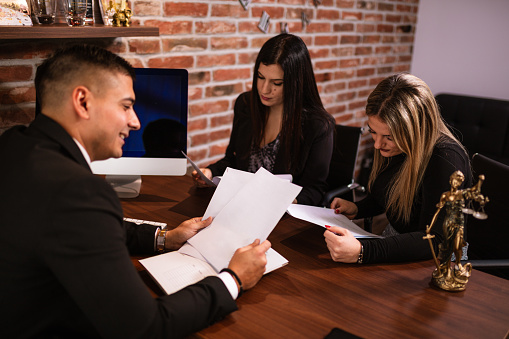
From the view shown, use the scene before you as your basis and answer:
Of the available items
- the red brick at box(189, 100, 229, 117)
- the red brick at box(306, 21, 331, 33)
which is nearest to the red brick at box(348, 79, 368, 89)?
the red brick at box(306, 21, 331, 33)

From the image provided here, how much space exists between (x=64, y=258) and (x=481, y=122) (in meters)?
3.43

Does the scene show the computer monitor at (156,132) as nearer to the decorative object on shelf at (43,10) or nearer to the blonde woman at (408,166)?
the decorative object on shelf at (43,10)

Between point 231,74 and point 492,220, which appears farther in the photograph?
point 231,74

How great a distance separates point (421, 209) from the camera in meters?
1.48

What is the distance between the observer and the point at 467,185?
1573 mm

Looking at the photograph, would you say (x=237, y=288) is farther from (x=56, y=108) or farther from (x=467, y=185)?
(x=467, y=185)

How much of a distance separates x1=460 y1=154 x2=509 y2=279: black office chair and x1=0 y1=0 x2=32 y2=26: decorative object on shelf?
185 cm

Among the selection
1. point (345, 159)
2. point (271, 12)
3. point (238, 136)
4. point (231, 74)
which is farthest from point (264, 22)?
point (345, 159)

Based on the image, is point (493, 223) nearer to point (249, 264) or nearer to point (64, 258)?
point (249, 264)

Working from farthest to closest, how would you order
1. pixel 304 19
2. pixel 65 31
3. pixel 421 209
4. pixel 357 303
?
1. pixel 304 19
2. pixel 65 31
3. pixel 421 209
4. pixel 357 303

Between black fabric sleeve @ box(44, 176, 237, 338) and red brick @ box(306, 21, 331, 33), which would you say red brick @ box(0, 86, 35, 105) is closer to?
black fabric sleeve @ box(44, 176, 237, 338)

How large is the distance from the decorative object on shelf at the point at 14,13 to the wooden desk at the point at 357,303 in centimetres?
98

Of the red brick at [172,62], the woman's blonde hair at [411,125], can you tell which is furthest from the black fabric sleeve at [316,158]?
the red brick at [172,62]

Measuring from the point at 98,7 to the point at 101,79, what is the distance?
1010 millimetres
